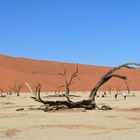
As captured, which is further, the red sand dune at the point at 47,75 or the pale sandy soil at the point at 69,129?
the red sand dune at the point at 47,75

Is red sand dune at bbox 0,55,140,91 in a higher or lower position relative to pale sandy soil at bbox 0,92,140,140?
higher

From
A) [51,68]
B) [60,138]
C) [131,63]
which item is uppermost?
[51,68]

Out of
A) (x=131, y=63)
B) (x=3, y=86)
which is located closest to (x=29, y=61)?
(x=3, y=86)

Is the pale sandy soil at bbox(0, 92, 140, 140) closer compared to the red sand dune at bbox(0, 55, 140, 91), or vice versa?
the pale sandy soil at bbox(0, 92, 140, 140)

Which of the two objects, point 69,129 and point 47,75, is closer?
point 69,129

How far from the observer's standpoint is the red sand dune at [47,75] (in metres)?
103

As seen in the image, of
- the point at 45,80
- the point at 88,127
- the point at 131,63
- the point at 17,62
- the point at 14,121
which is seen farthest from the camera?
the point at 17,62

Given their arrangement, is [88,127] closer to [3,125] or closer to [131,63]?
[3,125]

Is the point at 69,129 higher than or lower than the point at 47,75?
lower

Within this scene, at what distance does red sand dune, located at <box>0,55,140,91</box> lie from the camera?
10321 centimetres

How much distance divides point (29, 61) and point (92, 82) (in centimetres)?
2538

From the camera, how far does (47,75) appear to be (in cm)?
11362

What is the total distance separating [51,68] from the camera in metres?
127

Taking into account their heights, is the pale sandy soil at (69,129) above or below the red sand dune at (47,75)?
below
